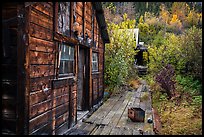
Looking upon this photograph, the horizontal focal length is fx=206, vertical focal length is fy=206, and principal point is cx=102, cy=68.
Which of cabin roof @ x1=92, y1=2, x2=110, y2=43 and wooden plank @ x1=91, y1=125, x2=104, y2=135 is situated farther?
cabin roof @ x1=92, y1=2, x2=110, y2=43

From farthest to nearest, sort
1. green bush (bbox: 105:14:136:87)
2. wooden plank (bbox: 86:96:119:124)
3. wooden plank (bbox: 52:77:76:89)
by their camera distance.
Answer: green bush (bbox: 105:14:136:87)
wooden plank (bbox: 86:96:119:124)
wooden plank (bbox: 52:77:76:89)

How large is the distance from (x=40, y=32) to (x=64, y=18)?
119cm

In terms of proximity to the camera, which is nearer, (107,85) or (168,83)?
(168,83)

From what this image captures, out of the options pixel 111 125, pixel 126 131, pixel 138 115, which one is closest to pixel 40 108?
pixel 126 131

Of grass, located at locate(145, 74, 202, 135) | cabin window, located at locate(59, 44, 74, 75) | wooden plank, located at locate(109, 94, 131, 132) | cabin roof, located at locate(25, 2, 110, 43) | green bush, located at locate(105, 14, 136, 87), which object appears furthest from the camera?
green bush, located at locate(105, 14, 136, 87)

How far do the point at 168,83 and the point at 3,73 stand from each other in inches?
294

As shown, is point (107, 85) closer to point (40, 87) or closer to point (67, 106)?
point (67, 106)

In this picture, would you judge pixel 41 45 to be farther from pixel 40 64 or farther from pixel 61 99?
pixel 61 99

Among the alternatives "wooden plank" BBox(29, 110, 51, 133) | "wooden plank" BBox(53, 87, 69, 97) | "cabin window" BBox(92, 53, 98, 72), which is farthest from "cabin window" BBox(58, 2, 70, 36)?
"cabin window" BBox(92, 53, 98, 72)

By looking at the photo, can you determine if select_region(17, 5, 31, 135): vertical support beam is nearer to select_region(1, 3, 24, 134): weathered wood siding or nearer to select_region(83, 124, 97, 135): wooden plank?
select_region(1, 3, 24, 134): weathered wood siding

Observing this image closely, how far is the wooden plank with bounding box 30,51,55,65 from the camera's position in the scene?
357 centimetres

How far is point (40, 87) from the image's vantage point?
12.6 ft

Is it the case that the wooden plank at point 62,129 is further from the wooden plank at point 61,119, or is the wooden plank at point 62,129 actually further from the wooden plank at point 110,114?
the wooden plank at point 110,114

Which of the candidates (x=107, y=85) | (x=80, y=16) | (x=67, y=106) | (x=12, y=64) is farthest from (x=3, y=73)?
(x=107, y=85)
